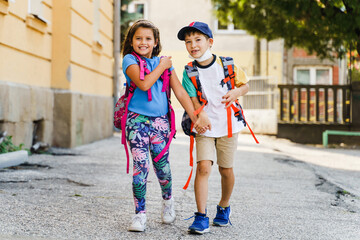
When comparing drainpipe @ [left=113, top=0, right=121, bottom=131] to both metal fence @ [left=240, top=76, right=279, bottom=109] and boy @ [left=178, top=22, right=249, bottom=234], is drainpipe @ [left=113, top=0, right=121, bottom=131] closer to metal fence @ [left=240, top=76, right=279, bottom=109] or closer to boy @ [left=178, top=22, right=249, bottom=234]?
metal fence @ [left=240, top=76, right=279, bottom=109]

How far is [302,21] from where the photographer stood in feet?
39.0

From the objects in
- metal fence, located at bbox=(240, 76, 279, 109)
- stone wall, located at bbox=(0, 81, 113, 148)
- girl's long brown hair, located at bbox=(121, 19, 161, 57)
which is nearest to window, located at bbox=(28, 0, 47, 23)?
stone wall, located at bbox=(0, 81, 113, 148)

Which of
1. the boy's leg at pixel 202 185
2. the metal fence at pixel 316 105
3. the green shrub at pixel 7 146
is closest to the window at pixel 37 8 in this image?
the green shrub at pixel 7 146

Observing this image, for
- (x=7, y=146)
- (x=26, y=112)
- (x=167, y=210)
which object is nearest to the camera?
(x=167, y=210)

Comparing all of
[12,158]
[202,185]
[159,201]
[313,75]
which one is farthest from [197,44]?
[313,75]

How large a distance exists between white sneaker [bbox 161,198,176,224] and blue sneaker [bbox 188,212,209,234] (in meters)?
0.30

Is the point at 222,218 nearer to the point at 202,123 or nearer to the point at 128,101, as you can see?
the point at 202,123

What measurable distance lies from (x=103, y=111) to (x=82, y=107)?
6.44 feet

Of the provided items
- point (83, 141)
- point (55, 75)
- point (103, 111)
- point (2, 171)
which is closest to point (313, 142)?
point (103, 111)

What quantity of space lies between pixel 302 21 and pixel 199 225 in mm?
9390

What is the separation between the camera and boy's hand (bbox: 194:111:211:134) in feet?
11.3

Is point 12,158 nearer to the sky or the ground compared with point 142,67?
nearer to the ground

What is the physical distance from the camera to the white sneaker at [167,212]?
364 cm

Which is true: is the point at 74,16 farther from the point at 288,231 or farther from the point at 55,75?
the point at 288,231
